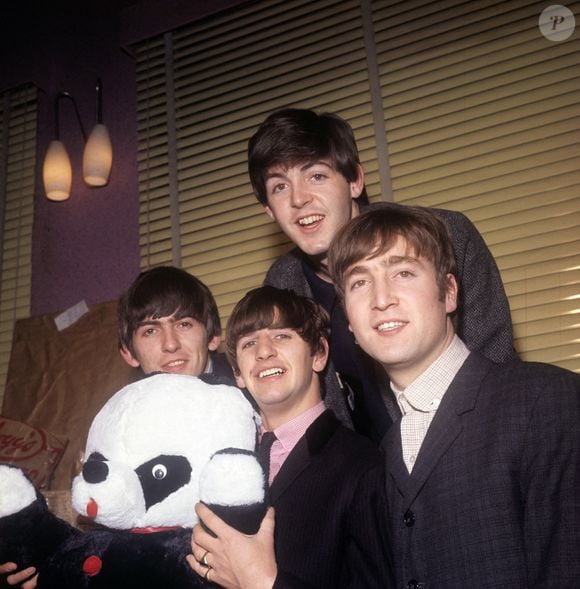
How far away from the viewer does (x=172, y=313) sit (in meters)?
1.83

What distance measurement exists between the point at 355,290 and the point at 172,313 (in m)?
0.67

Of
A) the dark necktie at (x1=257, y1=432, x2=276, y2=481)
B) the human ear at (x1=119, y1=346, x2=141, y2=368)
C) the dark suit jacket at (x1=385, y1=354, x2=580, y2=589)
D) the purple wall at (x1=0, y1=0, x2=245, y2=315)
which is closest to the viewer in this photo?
the dark suit jacket at (x1=385, y1=354, x2=580, y2=589)

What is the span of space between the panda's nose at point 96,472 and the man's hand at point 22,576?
0.76 ft

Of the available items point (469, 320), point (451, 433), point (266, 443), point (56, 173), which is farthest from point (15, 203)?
point (451, 433)

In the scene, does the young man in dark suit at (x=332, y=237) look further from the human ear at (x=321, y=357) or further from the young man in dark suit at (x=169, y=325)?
the young man in dark suit at (x=169, y=325)

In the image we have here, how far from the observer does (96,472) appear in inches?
45.1

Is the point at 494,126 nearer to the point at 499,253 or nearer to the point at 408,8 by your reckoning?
the point at 499,253

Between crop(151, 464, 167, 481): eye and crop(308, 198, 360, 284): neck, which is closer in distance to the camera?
crop(151, 464, 167, 481): eye

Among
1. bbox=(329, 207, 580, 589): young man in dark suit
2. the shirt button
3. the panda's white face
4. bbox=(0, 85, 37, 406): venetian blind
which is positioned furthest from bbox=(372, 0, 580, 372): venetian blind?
bbox=(0, 85, 37, 406): venetian blind

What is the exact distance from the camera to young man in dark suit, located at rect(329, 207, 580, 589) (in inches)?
39.7

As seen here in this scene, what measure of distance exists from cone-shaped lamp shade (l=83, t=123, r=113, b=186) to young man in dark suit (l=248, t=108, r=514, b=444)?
4.21 ft

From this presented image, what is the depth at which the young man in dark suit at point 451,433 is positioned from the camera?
3.31 ft

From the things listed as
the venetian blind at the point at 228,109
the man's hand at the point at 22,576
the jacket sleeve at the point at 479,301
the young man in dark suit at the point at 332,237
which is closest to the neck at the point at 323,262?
the young man in dark suit at the point at 332,237

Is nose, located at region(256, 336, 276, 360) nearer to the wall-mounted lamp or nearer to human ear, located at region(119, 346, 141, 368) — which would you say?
human ear, located at region(119, 346, 141, 368)
